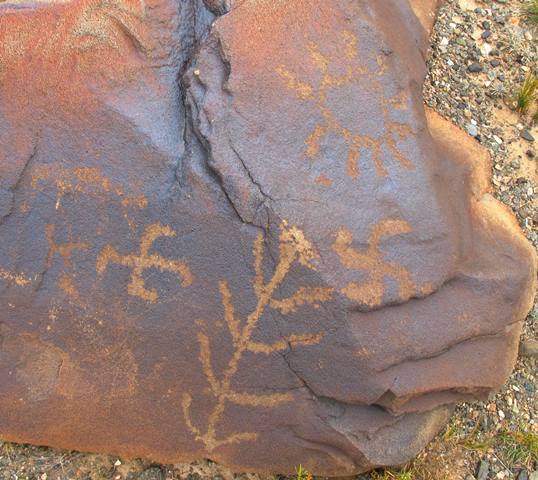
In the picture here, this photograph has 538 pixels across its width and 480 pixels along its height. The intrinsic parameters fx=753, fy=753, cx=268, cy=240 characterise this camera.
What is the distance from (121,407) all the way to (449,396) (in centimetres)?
102

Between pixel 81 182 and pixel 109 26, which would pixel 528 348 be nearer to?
pixel 81 182

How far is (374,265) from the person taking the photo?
207 cm

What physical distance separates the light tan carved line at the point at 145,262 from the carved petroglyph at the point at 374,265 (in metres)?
0.44

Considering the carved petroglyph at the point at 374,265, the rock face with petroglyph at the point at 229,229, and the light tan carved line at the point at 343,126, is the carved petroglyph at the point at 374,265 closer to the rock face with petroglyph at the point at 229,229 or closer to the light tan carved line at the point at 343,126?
the rock face with petroglyph at the point at 229,229

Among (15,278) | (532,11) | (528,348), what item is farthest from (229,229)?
(532,11)

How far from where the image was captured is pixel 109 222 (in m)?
2.10

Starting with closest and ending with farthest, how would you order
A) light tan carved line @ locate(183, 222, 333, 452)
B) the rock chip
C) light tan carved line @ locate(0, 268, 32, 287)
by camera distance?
1. light tan carved line @ locate(183, 222, 333, 452)
2. light tan carved line @ locate(0, 268, 32, 287)
3. the rock chip

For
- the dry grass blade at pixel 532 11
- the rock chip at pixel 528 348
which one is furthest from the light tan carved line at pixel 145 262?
the dry grass blade at pixel 532 11

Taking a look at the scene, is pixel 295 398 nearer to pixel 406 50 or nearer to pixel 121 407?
pixel 121 407

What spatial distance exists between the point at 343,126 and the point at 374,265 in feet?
1.30

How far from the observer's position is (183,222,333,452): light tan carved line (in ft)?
6.68

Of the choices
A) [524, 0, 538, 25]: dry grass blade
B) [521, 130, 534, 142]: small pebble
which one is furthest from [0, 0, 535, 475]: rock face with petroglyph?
[524, 0, 538, 25]: dry grass blade

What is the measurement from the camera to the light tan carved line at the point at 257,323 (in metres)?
2.04

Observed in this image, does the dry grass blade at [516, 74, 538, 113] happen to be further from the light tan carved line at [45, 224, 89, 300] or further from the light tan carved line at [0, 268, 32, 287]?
the light tan carved line at [0, 268, 32, 287]
